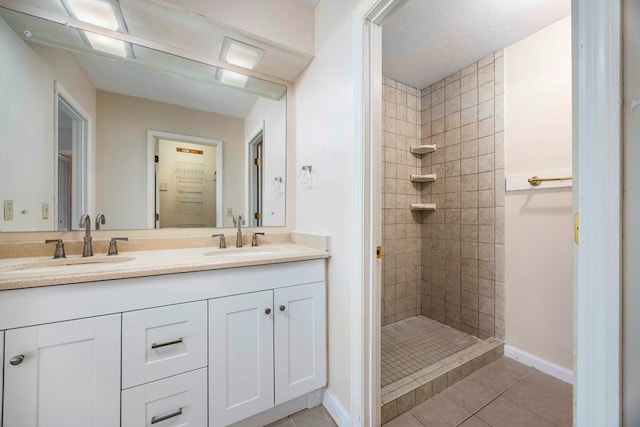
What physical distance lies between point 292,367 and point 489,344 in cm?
153

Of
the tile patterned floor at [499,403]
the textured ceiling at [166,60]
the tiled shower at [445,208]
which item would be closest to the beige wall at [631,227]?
the tile patterned floor at [499,403]

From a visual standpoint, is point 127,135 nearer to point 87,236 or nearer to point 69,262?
point 87,236

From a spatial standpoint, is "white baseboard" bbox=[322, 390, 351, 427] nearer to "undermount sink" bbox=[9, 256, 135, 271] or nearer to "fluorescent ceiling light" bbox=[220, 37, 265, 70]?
"undermount sink" bbox=[9, 256, 135, 271]

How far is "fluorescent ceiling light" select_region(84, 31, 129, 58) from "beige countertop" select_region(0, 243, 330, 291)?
1.14 metres

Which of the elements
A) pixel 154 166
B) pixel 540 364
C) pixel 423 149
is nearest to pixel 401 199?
pixel 423 149

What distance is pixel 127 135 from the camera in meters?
1.45

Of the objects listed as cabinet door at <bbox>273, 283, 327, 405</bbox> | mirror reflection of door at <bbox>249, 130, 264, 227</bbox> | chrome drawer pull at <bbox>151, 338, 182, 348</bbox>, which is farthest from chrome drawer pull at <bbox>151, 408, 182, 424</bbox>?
mirror reflection of door at <bbox>249, 130, 264, 227</bbox>

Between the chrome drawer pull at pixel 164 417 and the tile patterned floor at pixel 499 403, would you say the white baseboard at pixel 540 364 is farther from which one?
the chrome drawer pull at pixel 164 417

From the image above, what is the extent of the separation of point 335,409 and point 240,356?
61cm

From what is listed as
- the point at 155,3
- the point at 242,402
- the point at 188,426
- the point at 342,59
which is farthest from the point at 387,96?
the point at 188,426

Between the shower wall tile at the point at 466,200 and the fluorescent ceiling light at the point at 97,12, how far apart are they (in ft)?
8.01

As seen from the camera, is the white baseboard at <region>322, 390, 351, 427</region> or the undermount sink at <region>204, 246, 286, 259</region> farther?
the undermount sink at <region>204, 246, 286, 259</region>

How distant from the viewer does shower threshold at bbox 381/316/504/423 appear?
1386mm

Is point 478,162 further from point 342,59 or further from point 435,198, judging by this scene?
point 342,59
